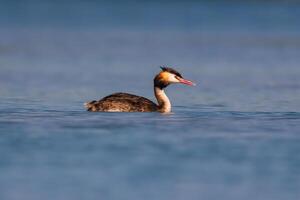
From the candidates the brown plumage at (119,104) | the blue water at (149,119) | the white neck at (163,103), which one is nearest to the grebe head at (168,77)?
the white neck at (163,103)

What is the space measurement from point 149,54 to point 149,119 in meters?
17.0

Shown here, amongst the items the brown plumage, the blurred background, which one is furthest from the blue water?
the brown plumage

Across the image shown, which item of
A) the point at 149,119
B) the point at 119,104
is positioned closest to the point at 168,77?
the point at 119,104

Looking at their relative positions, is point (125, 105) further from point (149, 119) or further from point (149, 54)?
point (149, 54)

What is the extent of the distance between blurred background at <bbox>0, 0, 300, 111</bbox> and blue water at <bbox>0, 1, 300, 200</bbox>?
51mm

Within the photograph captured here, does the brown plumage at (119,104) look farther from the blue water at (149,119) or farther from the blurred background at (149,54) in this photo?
the blurred background at (149,54)

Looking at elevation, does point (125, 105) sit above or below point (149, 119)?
above

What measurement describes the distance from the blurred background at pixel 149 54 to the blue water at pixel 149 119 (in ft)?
0.17

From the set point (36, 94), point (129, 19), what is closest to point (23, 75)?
point (36, 94)

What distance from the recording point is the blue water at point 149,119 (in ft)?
49.2

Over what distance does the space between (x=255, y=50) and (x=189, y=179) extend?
25016 millimetres

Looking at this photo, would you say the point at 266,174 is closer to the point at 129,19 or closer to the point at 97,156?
the point at 97,156

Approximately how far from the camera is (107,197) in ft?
46.2

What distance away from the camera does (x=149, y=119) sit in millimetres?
21109
